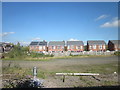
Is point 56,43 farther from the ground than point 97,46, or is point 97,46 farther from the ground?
point 56,43

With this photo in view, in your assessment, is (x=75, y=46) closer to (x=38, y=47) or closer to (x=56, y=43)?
(x=56, y=43)

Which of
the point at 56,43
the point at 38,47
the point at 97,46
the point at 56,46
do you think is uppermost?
the point at 56,43

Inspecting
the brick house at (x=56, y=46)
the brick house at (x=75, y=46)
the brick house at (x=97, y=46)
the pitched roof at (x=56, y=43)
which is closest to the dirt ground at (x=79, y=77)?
the brick house at (x=75, y=46)

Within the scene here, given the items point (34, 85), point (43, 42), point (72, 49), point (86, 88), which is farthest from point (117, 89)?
point (43, 42)

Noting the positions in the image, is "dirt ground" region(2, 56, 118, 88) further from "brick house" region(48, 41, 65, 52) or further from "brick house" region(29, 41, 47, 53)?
"brick house" region(29, 41, 47, 53)

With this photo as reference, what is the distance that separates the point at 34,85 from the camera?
5.29 m

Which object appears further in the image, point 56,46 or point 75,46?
point 56,46

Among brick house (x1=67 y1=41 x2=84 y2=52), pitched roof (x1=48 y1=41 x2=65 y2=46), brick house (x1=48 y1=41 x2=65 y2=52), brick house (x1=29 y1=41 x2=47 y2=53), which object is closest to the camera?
brick house (x1=67 y1=41 x2=84 y2=52)

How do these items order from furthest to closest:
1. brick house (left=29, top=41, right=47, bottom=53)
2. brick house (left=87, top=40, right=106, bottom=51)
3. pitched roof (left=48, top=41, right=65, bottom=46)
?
1. brick house (left=29, top=41, right=47, bottom=53)
2. pitched roof (left=48, top=41, right=65, bottom=46)
3. brick house (left=87, top=40, right=106, bottom=51)

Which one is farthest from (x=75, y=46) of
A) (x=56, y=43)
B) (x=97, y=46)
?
(x=97, y=46)

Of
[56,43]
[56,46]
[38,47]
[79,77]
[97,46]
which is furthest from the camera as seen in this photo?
[38,47]

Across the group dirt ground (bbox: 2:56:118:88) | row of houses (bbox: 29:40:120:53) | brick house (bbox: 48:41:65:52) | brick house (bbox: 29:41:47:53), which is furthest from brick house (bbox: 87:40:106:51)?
dirt ground (bbox: 2:56:118:88)

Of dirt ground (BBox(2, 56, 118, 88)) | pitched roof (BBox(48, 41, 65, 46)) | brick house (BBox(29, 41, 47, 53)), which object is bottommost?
dirt ground (BBox(2, 56, 118, 88))

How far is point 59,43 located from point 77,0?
136 feet
